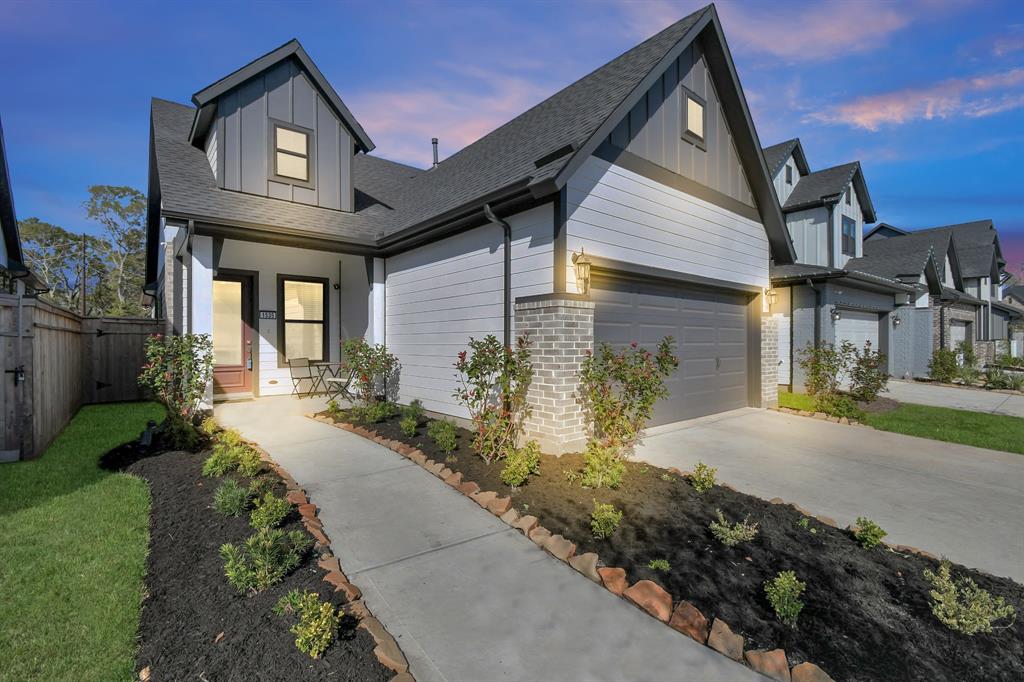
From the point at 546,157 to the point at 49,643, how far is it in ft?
19.4

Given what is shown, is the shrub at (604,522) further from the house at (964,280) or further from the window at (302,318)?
the house at (964,280)

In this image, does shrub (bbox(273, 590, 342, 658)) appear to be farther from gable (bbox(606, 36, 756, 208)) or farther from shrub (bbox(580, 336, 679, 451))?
gable (bbox(606, 36, 756, 208))

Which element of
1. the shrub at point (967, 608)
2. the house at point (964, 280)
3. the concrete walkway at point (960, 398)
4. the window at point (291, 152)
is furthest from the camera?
the house at point (964, 280)

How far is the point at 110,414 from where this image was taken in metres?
8.36

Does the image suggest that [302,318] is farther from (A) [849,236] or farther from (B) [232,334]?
(A) [849,236]

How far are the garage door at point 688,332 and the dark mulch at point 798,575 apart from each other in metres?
2.67

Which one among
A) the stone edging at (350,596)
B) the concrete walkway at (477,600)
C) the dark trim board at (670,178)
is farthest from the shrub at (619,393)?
the stone edging at (350,596)

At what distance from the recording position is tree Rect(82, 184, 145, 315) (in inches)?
1096

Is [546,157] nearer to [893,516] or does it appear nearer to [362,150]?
[893,516]

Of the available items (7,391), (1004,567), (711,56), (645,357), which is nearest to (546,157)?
(645,357)

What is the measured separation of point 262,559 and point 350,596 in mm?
602

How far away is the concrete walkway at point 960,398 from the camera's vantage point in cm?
1009

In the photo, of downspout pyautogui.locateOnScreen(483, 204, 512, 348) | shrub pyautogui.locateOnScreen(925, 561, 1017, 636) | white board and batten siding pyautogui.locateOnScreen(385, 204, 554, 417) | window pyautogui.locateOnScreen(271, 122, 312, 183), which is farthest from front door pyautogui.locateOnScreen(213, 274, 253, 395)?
shrub pyautogui.locateOnScreen(925, 561, 1017, 636)

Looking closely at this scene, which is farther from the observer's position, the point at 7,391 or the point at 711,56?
the point at 711,56
